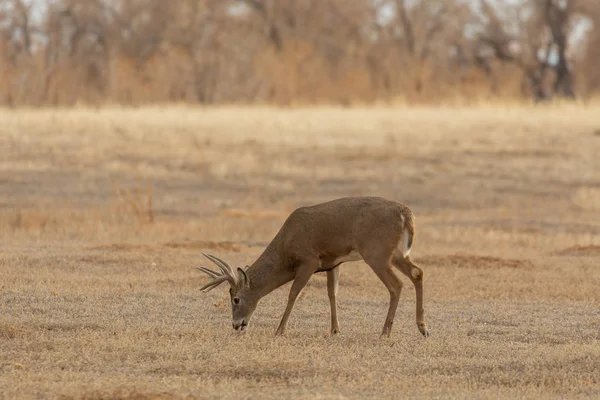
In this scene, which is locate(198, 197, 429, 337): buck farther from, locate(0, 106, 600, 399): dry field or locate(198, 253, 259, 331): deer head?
locate(0, 106, 600, 399): dry field

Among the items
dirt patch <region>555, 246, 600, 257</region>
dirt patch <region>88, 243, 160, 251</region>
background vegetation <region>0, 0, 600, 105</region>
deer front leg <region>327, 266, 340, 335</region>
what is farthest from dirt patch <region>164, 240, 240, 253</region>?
background vegetation <region>0, 0, 600, 105</region>

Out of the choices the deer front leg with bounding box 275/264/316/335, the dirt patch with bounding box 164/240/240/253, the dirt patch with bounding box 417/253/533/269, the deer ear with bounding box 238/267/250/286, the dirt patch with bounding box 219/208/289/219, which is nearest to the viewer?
the deer front leg with bounding box 275/264/316/335

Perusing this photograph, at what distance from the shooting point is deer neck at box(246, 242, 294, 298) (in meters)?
9.46

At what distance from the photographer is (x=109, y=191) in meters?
21.5

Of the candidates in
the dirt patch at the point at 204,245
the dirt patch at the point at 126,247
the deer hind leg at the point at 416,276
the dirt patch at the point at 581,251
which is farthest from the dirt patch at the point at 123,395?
the dirt patch at the point at 581,251

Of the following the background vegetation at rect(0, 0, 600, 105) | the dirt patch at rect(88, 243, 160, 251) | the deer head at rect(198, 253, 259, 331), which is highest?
the background vegetation at rect(0, 0, 600, 105)

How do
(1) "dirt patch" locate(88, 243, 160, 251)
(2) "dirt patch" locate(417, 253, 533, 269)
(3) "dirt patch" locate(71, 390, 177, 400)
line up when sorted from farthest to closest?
(1) "dirt patch" locate(88, 243, 160, 251) < (2) "dirt patch" locate(417, 253, 533, 269) < (3) "dirt patch" locate(71, 390, 177, 400)

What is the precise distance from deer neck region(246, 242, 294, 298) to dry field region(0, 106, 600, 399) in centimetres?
42

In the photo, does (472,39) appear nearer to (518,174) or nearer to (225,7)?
(225,7)

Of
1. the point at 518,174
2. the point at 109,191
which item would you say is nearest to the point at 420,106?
the point at 518,174

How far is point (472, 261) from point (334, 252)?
493 cm

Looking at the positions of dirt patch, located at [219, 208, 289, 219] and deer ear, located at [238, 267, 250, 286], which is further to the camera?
dirt patch, located at [219, 208, 289, 219]

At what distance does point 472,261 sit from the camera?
13859 mm

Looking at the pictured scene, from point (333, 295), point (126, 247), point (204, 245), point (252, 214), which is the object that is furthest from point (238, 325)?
point (252, 214)
